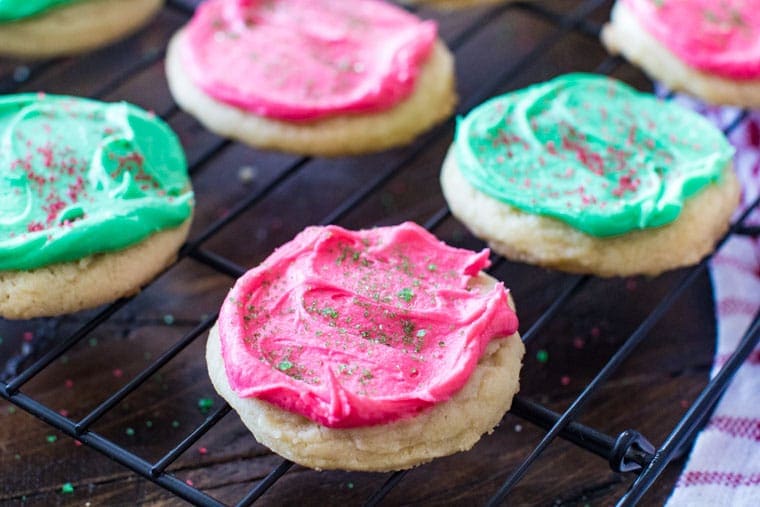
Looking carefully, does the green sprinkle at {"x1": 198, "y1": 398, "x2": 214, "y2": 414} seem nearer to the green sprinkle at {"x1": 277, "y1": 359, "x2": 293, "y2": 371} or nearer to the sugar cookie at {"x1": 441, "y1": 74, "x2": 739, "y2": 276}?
the green sprinkle at {"x1": 277, "y1": 359, "x2": 293, "y2": 371}

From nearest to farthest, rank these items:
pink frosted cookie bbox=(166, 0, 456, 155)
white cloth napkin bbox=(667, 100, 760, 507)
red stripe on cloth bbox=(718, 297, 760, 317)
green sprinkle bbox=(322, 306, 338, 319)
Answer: green sprinkle bbox=(322, 306, 338, 319) < white cloth napkin bbox=(667, 100, 760, 507) < red stripe on cloth bbox=(718, 297, 760, 317) < pink frosted cookie bbox=(166, 0, 456, 155)

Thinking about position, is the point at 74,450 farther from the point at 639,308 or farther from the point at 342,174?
the point at 639,308

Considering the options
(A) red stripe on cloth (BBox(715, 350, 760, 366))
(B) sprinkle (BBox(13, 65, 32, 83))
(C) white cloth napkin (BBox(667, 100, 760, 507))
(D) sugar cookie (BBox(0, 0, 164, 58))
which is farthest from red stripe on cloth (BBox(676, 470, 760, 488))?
(B) sprinkle (BBox(13, 65, 32, 83))

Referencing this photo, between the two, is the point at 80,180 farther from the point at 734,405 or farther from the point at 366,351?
the point at 734,405

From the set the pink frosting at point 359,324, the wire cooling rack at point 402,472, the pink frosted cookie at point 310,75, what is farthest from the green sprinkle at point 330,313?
the pink frosted cookie at point 310,75

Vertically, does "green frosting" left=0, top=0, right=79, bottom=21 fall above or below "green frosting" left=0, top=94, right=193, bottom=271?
above
